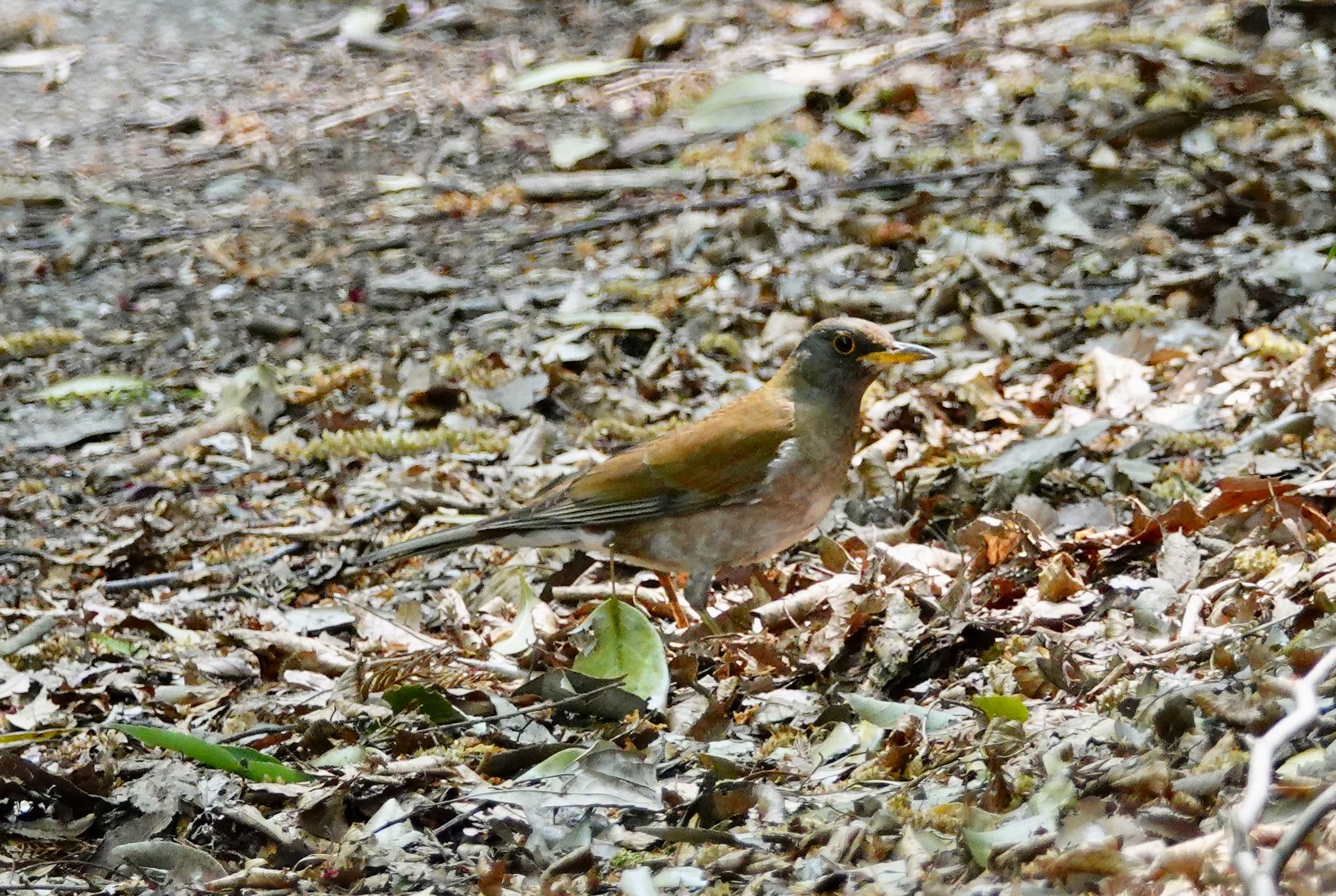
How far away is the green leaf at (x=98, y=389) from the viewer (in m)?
8.26

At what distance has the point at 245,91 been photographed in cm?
1212

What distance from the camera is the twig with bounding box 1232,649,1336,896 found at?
2305 millimetres

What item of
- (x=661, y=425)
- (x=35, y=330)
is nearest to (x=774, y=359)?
(x=661, y=425)

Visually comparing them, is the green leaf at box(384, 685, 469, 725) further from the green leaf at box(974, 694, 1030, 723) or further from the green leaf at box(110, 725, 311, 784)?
the green leaf at box(974, 694, 1030, 723)

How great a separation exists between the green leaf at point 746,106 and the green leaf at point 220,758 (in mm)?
6742

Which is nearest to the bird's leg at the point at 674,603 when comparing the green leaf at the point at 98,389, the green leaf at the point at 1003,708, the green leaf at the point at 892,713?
the green leaf at the point at 892,713

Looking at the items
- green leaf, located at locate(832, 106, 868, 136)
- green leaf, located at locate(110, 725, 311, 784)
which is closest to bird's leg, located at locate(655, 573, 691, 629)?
green leaf, located at locate(110, 725, 311, 784)

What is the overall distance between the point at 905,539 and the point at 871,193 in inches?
148

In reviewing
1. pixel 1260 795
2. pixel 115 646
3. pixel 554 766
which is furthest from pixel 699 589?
pixel 1260 795

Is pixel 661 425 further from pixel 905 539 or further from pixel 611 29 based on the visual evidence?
pixel 611 29

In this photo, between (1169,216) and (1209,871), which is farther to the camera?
(1169,216)

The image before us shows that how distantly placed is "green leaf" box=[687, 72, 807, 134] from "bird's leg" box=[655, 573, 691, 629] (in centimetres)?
470

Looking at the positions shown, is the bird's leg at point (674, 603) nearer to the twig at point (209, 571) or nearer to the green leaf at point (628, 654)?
the green leaf at point (628, 654)

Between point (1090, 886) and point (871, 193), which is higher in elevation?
point (1090, 886)
